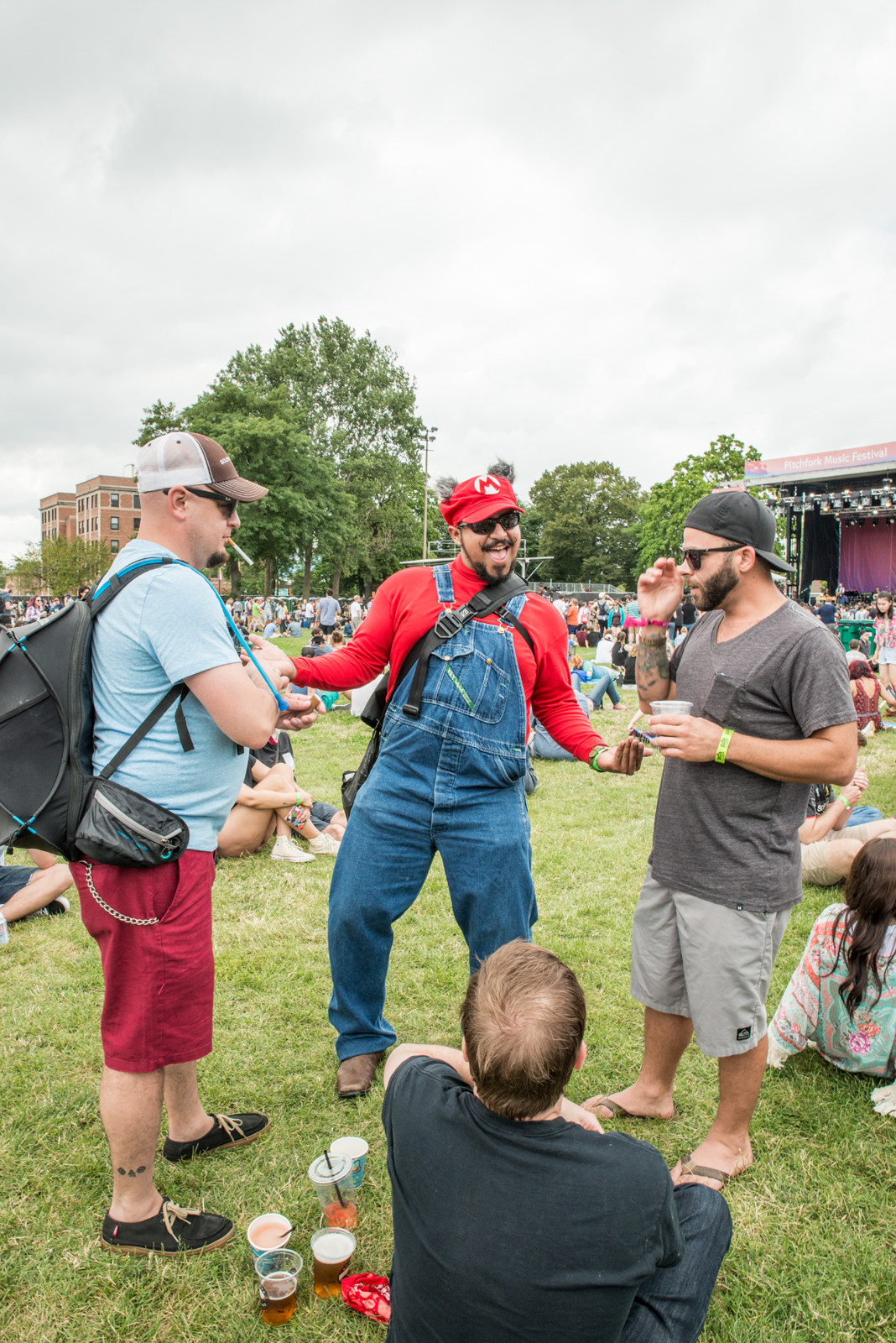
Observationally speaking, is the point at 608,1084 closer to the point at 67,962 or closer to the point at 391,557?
the point at 67,962

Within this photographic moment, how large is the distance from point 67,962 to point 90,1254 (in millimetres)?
2180

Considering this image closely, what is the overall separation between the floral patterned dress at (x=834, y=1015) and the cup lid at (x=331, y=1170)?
196cm

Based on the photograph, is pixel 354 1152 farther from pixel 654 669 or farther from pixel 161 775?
pixel 654 669

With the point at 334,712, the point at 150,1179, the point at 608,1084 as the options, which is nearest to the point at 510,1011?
the point at 150,1179

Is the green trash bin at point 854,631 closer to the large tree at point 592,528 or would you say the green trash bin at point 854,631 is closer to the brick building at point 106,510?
the large tree at point 592,528

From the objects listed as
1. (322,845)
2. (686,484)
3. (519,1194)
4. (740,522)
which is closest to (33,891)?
(322,845)

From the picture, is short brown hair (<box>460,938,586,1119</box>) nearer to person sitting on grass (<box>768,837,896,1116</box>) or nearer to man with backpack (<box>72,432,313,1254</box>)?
man with backpack (<box>72,432,313,1254</box>)

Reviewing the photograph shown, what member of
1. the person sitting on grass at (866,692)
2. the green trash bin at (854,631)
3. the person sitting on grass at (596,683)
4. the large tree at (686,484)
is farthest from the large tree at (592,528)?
A: the person sitting on grass at (866,692)

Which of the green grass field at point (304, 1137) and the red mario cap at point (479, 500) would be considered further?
the red mario cap at point (479, 500)

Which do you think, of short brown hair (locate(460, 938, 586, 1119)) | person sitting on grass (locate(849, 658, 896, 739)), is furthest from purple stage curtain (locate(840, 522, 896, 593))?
short brown hair (locate(460, 938, 586, 1119))

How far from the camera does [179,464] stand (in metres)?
2.24

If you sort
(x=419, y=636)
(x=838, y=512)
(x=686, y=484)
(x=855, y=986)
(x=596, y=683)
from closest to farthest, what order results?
(x=419, y=636), (x=855, y=986), (x=596, y=683), (x=838, y=512), (x=686, y=484)

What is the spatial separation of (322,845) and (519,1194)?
5.00 metres

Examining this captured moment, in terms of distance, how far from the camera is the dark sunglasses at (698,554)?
2.56 m
